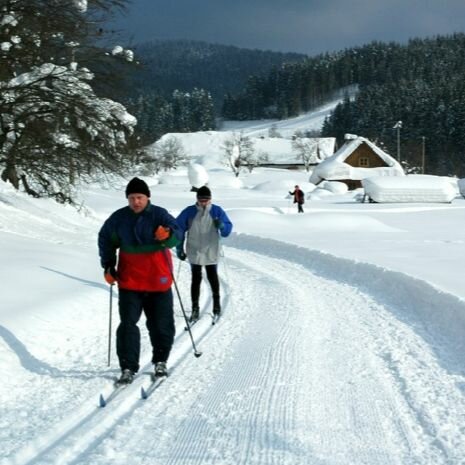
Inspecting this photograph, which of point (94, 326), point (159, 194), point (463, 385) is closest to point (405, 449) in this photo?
point (463, 385)

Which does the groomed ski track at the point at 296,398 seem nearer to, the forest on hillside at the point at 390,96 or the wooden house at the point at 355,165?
the wooden house at the point at 355,165

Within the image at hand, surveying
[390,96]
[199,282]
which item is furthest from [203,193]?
[390,96]

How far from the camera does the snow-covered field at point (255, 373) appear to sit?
3.97 metres

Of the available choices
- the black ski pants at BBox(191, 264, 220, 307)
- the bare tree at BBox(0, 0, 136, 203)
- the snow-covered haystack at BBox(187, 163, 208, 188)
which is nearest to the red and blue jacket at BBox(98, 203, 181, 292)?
the black ski pants at BBox(191, 264, 220, 307)

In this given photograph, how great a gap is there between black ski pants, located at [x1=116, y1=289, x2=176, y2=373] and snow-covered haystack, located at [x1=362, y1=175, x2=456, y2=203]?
40.7 metres

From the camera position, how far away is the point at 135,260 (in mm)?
5387

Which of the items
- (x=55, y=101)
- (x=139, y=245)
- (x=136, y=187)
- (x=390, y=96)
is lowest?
(x=139, y=245)

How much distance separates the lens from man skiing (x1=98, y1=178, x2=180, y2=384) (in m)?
5.33

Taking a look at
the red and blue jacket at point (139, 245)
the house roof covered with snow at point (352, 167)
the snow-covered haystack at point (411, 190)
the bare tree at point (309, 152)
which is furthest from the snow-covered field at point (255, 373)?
the bare tree at point (309, 152)

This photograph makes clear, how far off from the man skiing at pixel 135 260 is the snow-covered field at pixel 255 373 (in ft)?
1.23

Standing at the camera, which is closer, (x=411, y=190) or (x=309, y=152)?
(x=411, y=190)

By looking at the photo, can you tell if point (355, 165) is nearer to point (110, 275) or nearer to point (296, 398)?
point (110, 275)

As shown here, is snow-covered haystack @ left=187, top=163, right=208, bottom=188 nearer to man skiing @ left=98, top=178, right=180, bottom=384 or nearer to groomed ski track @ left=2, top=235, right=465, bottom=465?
groomed ski track @ left=2, top=235, right=465, bottom=465

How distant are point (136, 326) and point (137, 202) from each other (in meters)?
1.14
